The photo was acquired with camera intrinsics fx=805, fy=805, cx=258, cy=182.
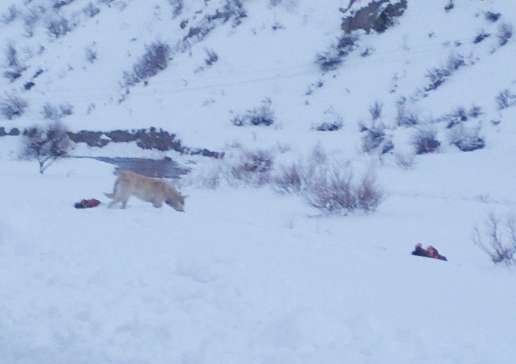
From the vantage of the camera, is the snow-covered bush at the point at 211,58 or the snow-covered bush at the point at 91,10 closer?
the snow-covered bush at the point at 211,58

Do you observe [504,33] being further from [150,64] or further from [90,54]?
[90,54]

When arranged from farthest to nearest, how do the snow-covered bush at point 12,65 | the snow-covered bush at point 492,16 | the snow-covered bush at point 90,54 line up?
the snow-covered bush at point 12,65, the snow-covered bush at point 90,54, the snow-covered bush at point 492,16

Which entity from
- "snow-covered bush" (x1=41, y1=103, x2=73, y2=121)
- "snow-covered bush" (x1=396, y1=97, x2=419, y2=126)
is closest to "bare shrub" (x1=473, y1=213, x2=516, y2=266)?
"snow-covered bush" (x1=396, y1=97, x2=419, y2=126)

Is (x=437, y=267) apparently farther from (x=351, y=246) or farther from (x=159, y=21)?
(x=159, y=21)

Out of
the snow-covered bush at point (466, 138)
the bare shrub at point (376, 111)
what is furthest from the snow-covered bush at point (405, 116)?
the snow-covered bush at point (466, 138)

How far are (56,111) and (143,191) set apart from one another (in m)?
23.6

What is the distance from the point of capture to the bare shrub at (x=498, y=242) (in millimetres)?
8492

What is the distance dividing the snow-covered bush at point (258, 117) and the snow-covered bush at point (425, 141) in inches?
317

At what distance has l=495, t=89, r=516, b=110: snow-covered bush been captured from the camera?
71.7ft

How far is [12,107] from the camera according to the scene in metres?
36.6

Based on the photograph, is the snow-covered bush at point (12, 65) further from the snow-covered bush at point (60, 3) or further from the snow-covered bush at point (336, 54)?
the snow-covered bush at point (336, 54)

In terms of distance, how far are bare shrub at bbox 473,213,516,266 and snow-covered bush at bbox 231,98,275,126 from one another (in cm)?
1831

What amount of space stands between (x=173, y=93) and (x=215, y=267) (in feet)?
86.5

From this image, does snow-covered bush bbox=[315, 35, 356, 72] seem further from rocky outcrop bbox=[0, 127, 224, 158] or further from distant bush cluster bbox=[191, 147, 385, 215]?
distant bush cluster bbox=[191, 147, 385, 215]
